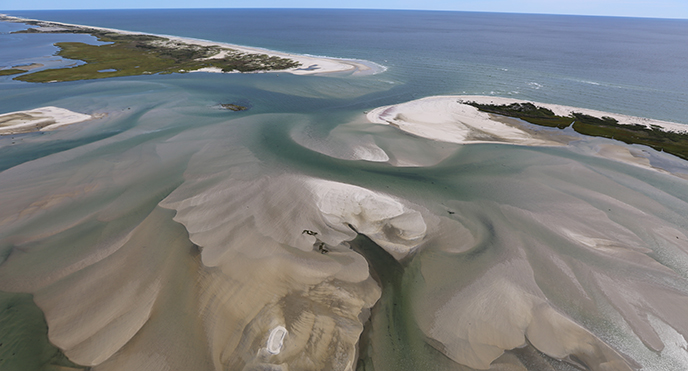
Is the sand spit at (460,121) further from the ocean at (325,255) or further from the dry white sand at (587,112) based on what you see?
the ocean at (325,255)

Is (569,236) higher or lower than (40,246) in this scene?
higher

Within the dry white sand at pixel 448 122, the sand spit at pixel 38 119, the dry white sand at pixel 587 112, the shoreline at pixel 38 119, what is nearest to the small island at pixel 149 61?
the shoreline at pixel 38 119

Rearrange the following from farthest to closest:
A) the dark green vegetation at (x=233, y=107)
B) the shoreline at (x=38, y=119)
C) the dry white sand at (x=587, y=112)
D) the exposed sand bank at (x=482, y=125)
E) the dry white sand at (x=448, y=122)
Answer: the dark green vegetation at (x=233, y=107), the dry white sand at (x=587, y=112), the dry white sand at (x=448, y=122), the shoreline at (x=38, y=119), the exposed sand bank at (x=482, y=125)

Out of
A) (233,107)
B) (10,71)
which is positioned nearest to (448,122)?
(233,107)

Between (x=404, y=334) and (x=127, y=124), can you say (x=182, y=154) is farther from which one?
(x=404, y=334)

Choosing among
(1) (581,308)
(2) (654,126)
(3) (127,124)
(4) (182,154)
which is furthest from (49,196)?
(2) (654,126)

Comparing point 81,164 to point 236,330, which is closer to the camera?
point 236,330
